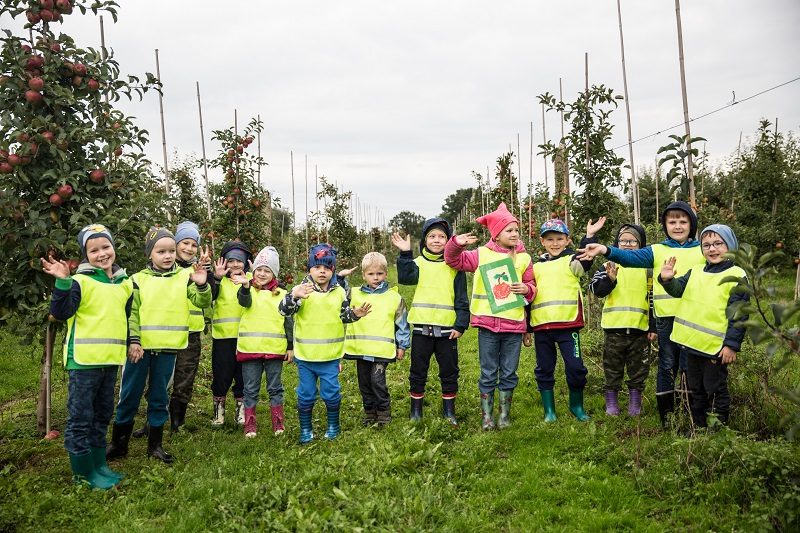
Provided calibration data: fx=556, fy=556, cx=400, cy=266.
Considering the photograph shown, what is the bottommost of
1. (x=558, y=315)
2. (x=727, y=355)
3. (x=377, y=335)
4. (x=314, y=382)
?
(x=314, y=382)

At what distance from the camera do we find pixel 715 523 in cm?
348

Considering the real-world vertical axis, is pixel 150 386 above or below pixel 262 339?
below

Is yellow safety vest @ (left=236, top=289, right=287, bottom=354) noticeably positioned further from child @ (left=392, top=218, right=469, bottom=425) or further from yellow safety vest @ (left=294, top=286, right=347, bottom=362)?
child @ (left=392, top=218, right=469, bottom=425)

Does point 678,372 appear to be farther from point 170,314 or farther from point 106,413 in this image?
point 106,413

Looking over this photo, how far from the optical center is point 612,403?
580 cm

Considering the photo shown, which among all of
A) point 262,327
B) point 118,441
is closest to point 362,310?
point 262,327

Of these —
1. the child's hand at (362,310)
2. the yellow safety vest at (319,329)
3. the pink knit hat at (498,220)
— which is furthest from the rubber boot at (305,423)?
the pink knit hat at (498,220)

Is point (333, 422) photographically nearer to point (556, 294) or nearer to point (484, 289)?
point (484, 289)

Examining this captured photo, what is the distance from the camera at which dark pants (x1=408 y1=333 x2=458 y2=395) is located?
5672 millimetres

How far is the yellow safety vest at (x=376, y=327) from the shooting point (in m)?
5.66

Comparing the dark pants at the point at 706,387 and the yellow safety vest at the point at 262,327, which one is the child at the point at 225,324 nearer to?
the yellow safety vest at the point at 262,327

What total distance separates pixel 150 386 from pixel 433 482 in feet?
8.77

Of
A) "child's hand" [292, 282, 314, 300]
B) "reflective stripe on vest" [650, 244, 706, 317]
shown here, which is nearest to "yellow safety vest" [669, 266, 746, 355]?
"reflective stripe on vest" [650, 244, 706, 317]

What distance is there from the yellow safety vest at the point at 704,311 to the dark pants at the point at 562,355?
104 cm
